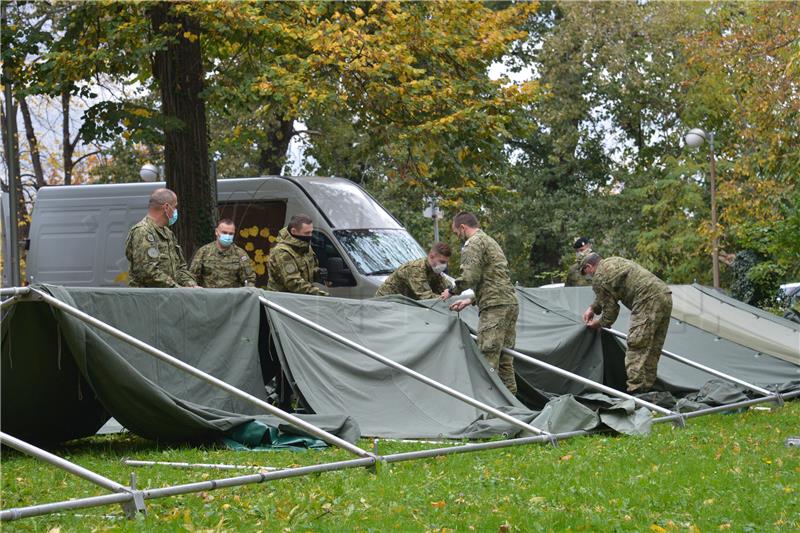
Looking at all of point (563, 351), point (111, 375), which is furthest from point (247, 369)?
point (563, 351)

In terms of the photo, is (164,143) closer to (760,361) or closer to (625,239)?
(760,361)

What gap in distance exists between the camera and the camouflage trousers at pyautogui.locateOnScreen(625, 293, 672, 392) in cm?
1189

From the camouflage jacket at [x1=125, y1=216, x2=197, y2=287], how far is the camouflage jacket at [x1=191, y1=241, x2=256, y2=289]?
2.66m

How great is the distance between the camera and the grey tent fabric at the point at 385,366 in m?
9.54

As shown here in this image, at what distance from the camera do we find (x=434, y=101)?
1761cm

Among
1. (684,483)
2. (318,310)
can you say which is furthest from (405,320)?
(684,483)

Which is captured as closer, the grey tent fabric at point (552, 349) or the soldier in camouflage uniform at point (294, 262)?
the grey tent fabric at point (552, 349)

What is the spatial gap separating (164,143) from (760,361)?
8571mm

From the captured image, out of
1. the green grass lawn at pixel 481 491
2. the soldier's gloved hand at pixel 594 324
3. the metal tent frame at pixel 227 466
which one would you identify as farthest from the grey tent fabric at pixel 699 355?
the green grass lawn at pixel 481 491

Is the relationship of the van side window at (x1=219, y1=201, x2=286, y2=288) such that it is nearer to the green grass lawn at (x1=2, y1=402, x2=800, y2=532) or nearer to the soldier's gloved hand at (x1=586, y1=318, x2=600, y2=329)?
the soldier's gloved hand at (x1=586, y1=318, x2=600, y2=329)

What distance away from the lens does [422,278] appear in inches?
496

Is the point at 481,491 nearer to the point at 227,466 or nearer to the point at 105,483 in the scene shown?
the point at 227,466

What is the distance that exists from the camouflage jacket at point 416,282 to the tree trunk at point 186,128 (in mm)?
3945

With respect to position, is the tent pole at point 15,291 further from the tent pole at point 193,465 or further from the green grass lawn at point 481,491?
the tent pole at point 193,465
